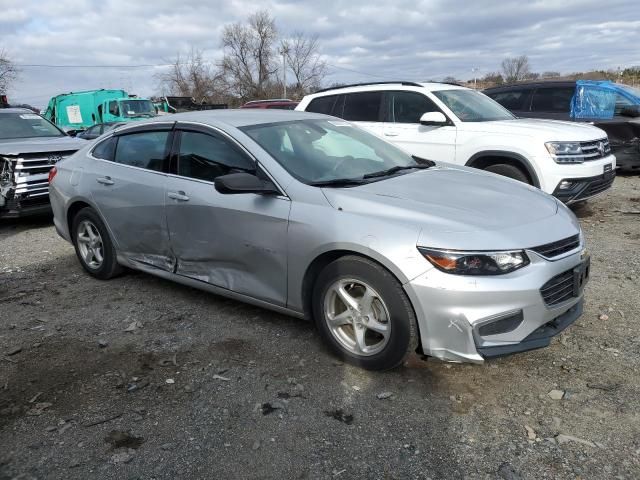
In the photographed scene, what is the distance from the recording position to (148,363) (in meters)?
3.61

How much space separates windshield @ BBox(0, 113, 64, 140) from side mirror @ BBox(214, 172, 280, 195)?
6706mm

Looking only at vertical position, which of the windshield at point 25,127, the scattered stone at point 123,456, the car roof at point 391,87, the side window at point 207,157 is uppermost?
the car roof at point 391,87

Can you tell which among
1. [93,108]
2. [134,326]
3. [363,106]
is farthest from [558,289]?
[93,108]

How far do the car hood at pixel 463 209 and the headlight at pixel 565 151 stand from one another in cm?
290

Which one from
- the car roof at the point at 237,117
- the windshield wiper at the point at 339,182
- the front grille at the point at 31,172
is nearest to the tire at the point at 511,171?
the car roof at the point at 237,117

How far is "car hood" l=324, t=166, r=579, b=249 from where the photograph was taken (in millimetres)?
2977

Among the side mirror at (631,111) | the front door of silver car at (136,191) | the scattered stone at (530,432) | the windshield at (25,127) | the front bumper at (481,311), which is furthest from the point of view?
the side mirror at (631,111)

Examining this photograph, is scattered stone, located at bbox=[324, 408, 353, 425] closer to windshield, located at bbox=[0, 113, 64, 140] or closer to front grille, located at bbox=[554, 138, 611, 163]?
front grille, located at bbox=[554, 138, 611, 163]

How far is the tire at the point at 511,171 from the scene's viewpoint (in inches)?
259

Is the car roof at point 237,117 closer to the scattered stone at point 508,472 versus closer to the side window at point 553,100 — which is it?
the scattered stone at point 508,472

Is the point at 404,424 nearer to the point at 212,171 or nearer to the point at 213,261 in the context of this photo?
the point at 213,261

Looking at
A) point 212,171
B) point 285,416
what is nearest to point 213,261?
point 212,171

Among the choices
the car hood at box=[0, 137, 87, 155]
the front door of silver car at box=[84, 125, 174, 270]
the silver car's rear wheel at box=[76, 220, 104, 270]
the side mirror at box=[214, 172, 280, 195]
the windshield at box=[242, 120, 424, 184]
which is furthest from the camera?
the car hood at box=[0, 137, 87, 155]

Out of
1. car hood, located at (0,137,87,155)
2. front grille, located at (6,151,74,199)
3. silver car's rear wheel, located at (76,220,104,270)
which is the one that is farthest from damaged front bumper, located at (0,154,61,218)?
silver car's rear wheel, located at (76,220,104,270)
